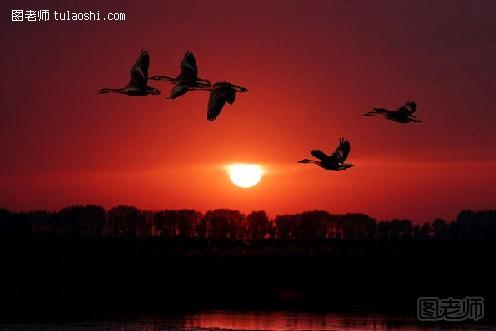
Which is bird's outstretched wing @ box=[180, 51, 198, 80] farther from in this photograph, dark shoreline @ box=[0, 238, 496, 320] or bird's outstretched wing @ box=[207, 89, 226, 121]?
dark shoreline @ box=[0, 238, 496, 320]

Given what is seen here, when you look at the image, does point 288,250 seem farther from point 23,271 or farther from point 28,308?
point 28,308

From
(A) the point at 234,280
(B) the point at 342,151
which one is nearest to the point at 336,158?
(B) the point at 342,151

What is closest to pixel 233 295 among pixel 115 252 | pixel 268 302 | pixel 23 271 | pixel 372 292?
pixel 268 302

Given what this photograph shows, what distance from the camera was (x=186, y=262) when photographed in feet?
232

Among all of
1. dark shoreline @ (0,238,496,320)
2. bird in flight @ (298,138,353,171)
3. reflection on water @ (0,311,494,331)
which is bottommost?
reflection on water @ (0,311,494,331)

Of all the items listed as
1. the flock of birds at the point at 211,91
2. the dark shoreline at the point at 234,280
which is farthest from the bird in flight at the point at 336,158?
the dark shoreline at the point at 234,280

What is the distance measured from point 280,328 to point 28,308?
1271cm

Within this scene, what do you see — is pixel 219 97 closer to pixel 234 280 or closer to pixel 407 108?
pixel 407 108

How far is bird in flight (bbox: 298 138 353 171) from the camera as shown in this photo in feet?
137

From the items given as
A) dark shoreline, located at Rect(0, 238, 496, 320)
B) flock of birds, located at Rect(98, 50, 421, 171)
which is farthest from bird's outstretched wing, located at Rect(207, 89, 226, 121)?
dark shoreline, located at Rect(0, 238, 496, 320)

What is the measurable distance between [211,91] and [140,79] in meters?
4.00

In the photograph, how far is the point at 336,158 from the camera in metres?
42.6

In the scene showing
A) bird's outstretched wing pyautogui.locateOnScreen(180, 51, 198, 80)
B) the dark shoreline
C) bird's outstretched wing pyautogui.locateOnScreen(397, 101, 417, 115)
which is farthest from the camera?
the dark shoreline

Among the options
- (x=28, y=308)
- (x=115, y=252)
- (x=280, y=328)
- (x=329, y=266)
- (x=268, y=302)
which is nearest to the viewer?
(x=280, y=328)
